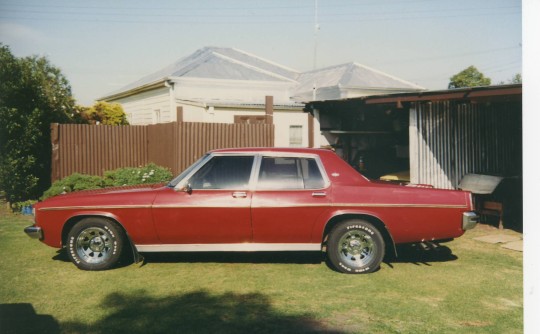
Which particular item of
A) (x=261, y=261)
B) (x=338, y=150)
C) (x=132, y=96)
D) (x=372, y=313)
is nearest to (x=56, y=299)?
(x=261, y=261)

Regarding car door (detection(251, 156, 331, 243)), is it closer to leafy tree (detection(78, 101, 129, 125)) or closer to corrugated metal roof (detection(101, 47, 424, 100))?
leafy tree (detection(78, 101, 129, 125))

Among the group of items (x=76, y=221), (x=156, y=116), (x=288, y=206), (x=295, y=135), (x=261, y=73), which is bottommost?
(x=76, y=221)

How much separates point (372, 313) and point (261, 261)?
2255 mm

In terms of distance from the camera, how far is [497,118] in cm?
1126

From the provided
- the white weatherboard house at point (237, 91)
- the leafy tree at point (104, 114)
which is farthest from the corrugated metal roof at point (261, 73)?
the leafy tree at point (104, 114)

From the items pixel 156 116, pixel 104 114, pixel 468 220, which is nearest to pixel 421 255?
pixel 468 220

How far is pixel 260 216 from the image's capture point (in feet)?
18.9

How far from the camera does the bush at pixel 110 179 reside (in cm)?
1038

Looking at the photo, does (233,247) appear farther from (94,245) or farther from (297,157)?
(94,245)

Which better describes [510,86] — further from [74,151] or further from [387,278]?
[74,151]

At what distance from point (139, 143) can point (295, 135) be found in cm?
836

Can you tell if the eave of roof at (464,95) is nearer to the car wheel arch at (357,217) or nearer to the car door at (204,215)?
the car wheel arch at (357,217)

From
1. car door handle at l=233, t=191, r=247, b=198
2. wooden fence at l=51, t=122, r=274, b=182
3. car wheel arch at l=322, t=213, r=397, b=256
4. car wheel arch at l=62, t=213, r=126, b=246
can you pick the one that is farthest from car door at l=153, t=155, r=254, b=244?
wooden fence at l=51, t=122, r=274, b=182

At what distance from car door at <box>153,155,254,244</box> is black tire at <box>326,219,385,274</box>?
1118mm
